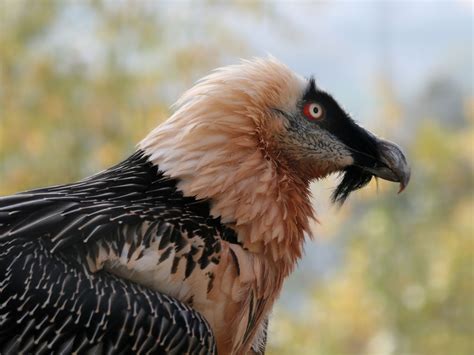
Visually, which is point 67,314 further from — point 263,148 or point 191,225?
point 263,148

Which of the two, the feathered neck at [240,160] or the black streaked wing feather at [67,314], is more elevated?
the feathered neck at [240,160]

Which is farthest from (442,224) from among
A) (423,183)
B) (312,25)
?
(312,25)

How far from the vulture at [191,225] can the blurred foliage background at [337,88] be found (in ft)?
5.41

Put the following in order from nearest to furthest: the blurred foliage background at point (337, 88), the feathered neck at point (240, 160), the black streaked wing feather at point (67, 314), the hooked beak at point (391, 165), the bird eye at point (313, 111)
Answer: the black streaked wing feather at point (67, 314), the feathered neck at point (240, 160), the hooked beak at point (391, 165), the bird eye at point (313, 111), the blurred foliage background at point (337, 88)

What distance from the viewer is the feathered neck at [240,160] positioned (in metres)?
3.07

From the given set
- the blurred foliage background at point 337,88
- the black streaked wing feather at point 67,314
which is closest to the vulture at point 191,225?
the black streaked wing feather at point 67,314

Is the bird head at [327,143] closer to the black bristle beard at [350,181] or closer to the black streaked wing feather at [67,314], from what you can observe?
the black bristle beard at [350,181]

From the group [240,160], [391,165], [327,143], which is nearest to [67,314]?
[240,160]

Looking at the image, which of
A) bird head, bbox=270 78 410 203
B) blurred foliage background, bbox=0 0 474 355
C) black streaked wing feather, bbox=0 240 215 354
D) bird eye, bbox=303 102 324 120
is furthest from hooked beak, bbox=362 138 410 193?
blurred foliage background, bbox=0 0 474 355

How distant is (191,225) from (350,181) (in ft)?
2.68

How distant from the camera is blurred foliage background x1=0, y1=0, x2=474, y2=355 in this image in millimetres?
7977

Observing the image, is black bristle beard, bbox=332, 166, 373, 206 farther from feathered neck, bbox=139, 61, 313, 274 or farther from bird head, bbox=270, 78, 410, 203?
feathered neck, bbox=139, 61, 313, 274

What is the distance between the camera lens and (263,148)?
128 inches

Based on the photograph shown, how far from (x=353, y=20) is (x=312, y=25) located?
3.49 meters
